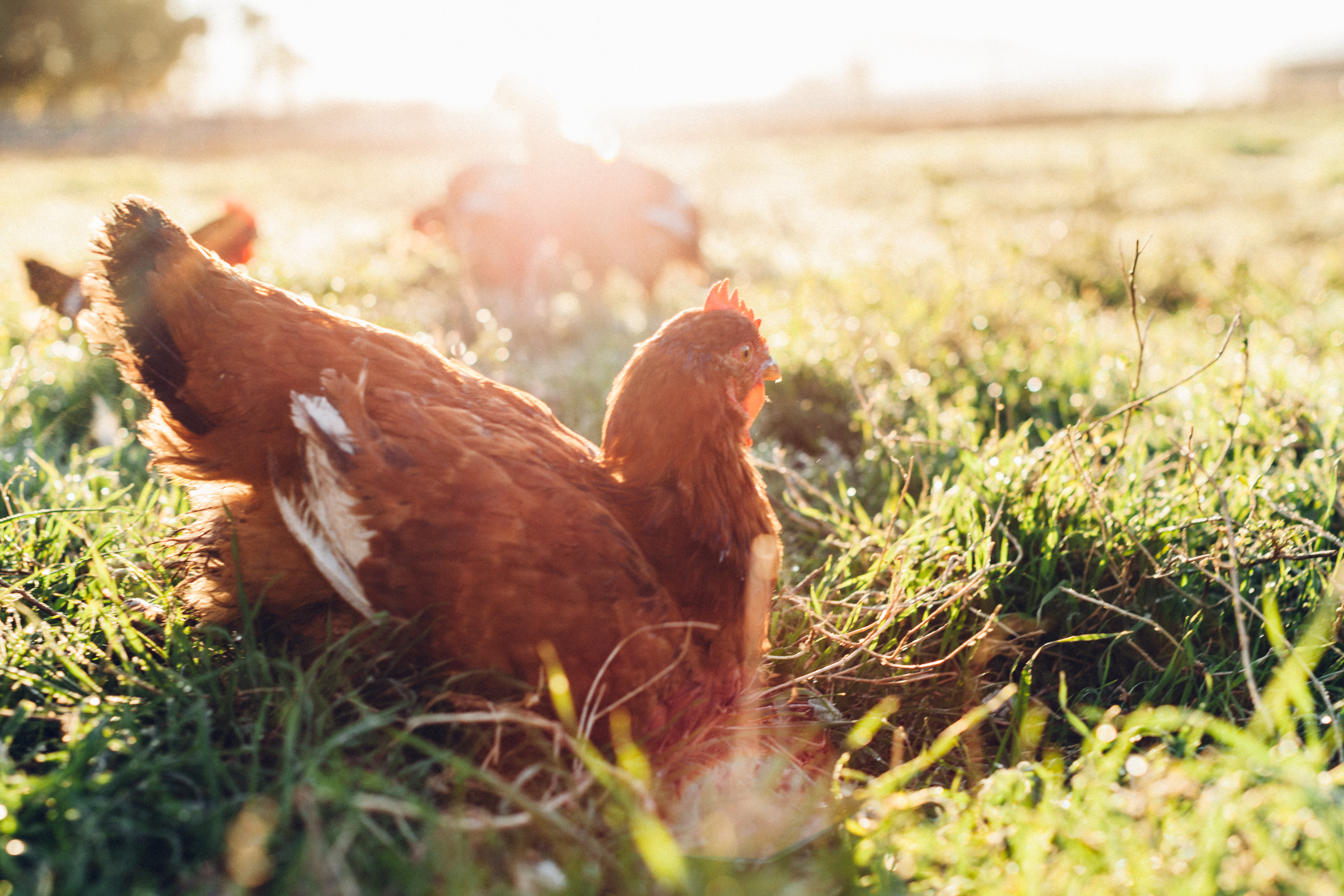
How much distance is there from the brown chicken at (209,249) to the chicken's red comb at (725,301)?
1944mm

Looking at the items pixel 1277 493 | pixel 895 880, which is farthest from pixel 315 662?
pixel 1277 493

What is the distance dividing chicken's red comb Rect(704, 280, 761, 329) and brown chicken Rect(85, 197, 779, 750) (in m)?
0.06

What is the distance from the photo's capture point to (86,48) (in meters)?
32.0

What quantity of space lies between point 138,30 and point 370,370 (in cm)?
4265

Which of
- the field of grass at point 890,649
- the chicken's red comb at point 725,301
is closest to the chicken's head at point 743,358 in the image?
the chicken's red comb at point 725,301

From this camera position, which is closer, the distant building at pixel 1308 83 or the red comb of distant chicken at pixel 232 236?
the red comb of distant chicken at pixel 232 236

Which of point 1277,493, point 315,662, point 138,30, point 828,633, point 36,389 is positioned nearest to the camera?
point 315,662

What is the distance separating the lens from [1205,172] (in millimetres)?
13523

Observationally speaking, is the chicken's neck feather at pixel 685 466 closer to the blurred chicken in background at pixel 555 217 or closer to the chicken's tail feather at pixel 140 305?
the chicken's tail feather at pixel 140 305

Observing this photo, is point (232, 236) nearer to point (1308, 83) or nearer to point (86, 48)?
point (86, 48)

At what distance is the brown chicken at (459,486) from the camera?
166 centimetres

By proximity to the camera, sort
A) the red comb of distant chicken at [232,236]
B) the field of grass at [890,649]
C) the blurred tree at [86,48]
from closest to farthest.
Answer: the field of grass at [890,649]
the red comb of distant chicken at [232,236]
the blurred tree at [86,48]

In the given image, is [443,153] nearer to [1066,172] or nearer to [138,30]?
[138,30]

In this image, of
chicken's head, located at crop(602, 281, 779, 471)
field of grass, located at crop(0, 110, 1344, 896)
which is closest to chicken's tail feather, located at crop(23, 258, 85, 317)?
field of grass, located at crop(0, 110, 1344, 896)
